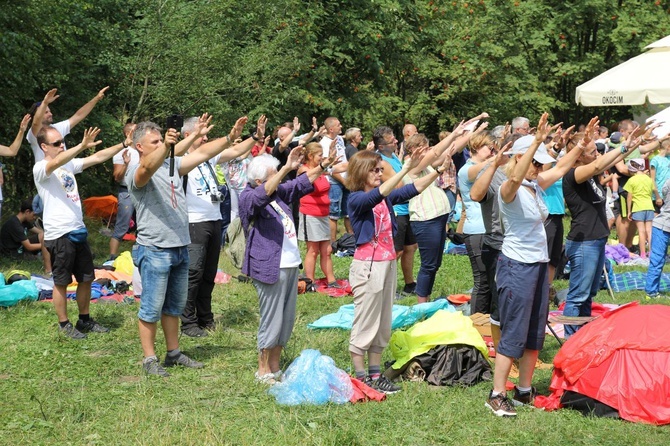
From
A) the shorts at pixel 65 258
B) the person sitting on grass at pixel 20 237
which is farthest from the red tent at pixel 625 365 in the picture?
the person sitting on grass at pixel 20 237

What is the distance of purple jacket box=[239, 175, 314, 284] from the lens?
6.17 meters

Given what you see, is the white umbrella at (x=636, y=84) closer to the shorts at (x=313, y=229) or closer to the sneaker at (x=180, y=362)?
the shorts at (x=313, y=229)

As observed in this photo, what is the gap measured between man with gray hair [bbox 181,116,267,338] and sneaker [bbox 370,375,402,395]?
229 centimetres

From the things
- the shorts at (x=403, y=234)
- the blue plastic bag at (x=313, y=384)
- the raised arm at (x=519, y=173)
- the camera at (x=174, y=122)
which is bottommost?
the shorts at (x=403, y=234)

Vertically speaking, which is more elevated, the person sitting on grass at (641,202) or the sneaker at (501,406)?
the sneaker at (501,406)

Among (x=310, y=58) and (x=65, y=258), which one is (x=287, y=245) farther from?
(x=310, y=58)

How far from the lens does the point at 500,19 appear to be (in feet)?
64.6

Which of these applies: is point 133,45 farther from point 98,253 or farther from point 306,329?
point 306,329

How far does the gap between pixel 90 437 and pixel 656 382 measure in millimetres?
3519

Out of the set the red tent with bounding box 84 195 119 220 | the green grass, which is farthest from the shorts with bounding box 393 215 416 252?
the red tent with bounding box 84 195 119 220

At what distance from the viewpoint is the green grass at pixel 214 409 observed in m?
5.28

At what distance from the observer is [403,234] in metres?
9.77

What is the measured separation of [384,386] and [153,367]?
1.76 meters

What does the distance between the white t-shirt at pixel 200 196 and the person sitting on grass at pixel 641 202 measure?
7.15m
